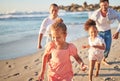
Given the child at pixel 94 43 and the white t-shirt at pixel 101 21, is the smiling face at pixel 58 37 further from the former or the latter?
the white t-shirt at pixel 101 21

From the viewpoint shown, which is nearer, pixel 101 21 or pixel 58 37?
pixel 58 37

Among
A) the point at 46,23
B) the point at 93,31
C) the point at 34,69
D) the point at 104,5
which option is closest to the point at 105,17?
the point at 104,5

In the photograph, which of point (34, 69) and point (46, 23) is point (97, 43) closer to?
point (46, 23)

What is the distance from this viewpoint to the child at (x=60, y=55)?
4168 millimetres

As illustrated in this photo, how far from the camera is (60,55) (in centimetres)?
425

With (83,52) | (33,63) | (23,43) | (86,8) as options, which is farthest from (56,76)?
(86,8)

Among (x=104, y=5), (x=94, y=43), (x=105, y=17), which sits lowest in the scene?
(x=94, y=43)

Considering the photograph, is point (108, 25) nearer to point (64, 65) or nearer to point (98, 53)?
point (98, 53)

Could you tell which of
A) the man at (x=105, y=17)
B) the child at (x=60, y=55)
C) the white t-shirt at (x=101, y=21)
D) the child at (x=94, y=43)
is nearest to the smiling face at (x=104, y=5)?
the man at (x=105, y=17)

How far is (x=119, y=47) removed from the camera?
32.8ft

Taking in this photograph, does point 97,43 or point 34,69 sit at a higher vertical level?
point 97,43

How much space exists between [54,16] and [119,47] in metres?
4.42

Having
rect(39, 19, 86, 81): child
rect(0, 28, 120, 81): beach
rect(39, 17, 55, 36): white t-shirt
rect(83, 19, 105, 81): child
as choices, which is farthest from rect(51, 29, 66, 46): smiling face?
rect(0, 28, 120, 81): beach

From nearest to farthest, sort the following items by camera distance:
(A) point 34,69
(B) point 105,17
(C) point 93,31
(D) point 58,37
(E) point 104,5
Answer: (D) point 58,37
(C) point 93,31
(E) point 104,5
(B) point 105,17
(A) point 34,69
